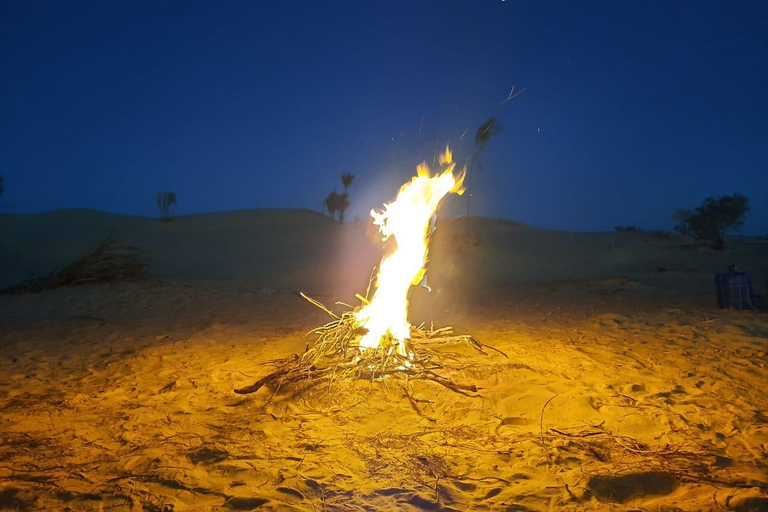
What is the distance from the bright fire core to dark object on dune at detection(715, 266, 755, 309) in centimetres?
542

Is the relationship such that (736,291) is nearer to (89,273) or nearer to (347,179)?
(89,273)

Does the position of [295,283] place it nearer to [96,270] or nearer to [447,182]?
[96,270]

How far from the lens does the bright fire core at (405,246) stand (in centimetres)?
479

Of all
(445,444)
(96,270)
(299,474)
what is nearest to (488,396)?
(445,444)

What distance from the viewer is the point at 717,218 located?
22.6 meters

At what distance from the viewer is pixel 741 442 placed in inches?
121

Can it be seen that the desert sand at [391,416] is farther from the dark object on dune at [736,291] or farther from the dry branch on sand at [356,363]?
the dark object on dune at [736,291]

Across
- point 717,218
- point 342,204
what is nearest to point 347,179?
point 342,204

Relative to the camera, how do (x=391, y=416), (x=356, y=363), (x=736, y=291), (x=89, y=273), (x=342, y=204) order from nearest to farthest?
(x=391, y=416) → (x=356, y=363) → (x=736, y=291) → (x=89, y=273) → (x=342, y=204)

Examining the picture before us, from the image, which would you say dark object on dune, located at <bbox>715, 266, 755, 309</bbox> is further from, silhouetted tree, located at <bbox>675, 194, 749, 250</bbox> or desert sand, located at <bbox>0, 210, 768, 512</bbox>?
silhouetted tree, located at <bbox>675, 194, 749, 250</bbox>

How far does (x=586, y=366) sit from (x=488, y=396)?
1404 millimetres

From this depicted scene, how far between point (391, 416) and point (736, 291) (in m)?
6.65

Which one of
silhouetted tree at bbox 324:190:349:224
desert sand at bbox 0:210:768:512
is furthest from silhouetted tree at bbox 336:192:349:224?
desert sand at bbox 0:210:768:512

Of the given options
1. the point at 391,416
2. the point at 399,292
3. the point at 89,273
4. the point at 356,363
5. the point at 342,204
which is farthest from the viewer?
the point at 342,204
